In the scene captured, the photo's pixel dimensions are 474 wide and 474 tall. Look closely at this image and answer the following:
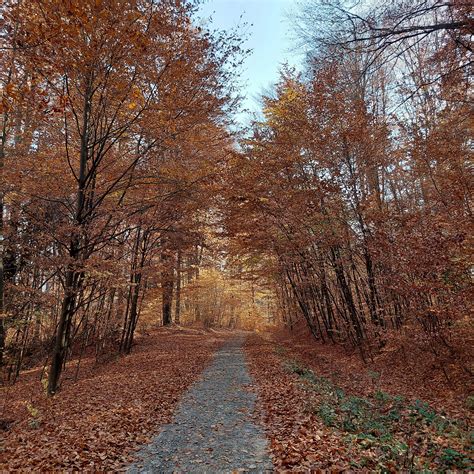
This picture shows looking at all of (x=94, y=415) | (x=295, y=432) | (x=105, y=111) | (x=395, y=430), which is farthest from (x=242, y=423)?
(x=105, y=111)

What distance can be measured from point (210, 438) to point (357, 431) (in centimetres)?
245

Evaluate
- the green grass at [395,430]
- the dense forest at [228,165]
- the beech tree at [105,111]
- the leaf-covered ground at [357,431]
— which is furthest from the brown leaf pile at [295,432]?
the beech tree at [105,111]

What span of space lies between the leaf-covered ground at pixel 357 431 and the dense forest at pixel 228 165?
244 cm

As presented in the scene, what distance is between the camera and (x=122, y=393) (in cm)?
846

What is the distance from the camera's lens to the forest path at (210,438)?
4.64 m

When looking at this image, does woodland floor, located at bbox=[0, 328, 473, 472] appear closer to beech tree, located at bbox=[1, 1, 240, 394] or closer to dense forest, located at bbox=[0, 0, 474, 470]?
dense forest, located at bbox=[0, 0, 474, 470]

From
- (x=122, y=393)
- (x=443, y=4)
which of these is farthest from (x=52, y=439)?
(x=443, y=4)

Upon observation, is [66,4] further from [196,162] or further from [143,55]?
[196,162]

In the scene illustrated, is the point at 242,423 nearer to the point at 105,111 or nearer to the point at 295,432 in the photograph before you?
the point at 295,432

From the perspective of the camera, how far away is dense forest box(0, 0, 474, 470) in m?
6.77

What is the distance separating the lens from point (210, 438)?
553cm

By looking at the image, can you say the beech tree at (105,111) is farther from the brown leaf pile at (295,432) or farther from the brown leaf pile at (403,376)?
the brown leaf pile at (403,376)

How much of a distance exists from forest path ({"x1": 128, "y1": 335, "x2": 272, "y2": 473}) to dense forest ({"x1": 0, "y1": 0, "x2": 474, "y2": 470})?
415 centimetres

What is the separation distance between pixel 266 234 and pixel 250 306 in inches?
919
